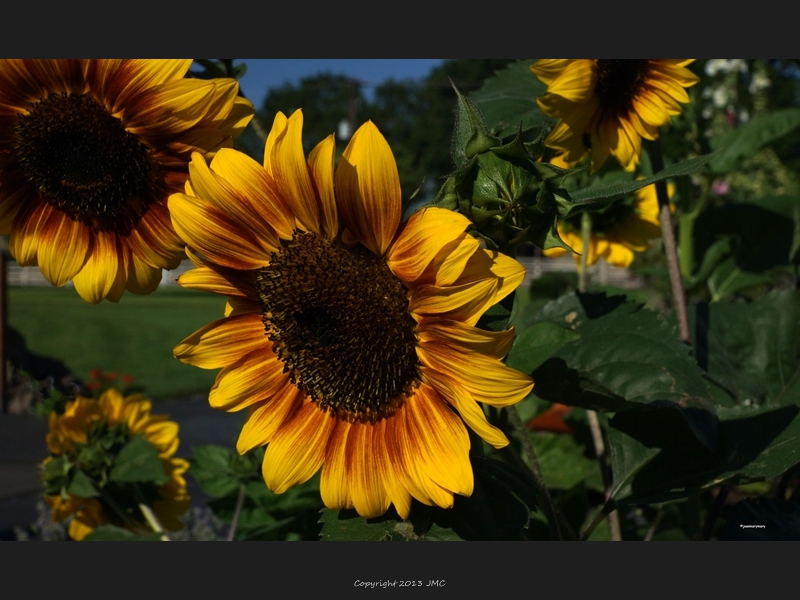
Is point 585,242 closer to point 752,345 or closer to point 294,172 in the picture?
point 752,345

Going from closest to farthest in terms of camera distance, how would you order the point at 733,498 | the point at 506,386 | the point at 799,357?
the point at 506,386, the point at 799,357, the point at 733,498

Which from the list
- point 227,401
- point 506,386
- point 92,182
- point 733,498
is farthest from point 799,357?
point 92,182

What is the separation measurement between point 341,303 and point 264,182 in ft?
0.34

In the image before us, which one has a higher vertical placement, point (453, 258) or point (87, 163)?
point (87, 163)

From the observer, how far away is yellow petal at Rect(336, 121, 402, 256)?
0.52 m

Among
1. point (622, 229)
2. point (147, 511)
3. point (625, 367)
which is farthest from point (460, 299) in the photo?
point (622, 229)

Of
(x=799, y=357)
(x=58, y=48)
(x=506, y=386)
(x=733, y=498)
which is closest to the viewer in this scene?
(x=506, y=386)

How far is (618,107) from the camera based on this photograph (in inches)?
34.5

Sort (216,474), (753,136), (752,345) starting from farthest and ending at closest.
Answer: (753,136) → (216,474) → (752,345)

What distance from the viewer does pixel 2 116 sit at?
0.67 metres

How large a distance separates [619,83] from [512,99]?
4.5 inches

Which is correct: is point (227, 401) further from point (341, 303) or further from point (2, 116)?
point (2, 116)

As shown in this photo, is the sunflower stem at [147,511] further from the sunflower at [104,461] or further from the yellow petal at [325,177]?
the yellow petal at [325,177]

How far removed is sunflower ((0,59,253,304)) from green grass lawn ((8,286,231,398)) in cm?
598
